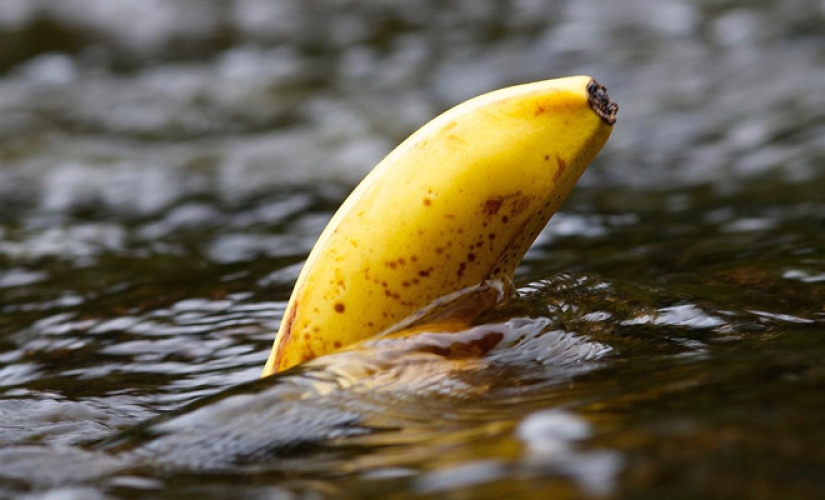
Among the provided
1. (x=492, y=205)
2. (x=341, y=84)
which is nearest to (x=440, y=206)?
(x=492, y=205)

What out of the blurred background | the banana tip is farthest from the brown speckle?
the blurred background

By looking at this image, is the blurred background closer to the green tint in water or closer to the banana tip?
the green tint in water

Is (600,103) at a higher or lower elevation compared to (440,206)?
A: higher

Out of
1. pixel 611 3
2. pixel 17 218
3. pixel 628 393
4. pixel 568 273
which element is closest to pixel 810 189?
pixel 568 273

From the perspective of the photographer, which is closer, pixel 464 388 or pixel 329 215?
pixel 464 388

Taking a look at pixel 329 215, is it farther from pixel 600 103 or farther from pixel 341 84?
pixel 341 84

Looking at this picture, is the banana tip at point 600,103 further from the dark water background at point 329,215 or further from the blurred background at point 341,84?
the blurred background at point 341,84
